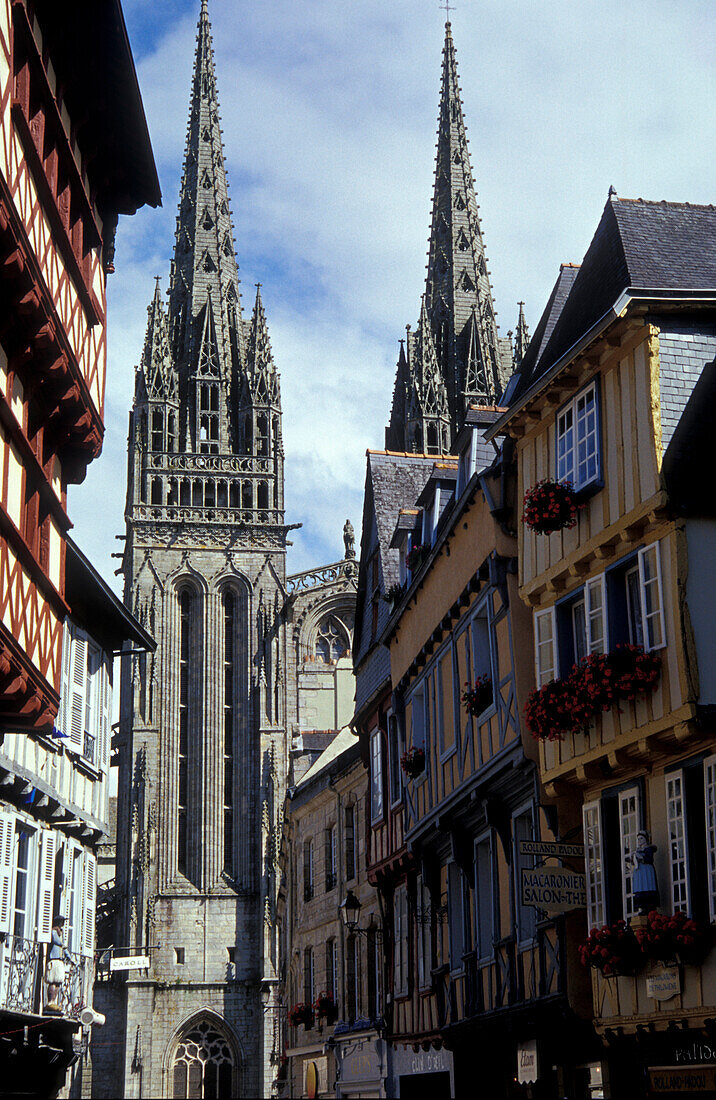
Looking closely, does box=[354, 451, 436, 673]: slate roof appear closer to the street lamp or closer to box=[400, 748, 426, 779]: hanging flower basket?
the street lamp

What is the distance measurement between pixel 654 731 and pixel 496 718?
4603mm

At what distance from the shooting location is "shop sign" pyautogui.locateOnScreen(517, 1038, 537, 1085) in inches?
648

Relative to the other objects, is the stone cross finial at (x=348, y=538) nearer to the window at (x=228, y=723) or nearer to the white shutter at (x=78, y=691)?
the window at (x=228, y=723)

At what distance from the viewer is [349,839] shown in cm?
2939

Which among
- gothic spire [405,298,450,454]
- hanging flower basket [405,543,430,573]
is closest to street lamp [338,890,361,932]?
hanging flower basket [405,543,430,573]

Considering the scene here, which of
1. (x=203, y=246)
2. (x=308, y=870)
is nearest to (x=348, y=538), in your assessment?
(x=203, y=246)

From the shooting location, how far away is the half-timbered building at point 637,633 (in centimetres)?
1314

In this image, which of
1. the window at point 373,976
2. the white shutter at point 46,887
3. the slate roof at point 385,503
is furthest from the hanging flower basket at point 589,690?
the window at point 373,976

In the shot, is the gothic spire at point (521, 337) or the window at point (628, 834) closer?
the window at point (628, 834)

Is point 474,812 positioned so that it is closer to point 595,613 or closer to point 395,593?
point 595,613

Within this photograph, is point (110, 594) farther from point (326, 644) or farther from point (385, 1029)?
point (326, 644)

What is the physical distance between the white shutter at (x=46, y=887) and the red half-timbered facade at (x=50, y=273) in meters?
3.01

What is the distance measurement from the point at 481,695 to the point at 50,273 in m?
6.68

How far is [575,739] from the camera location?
15.0m
